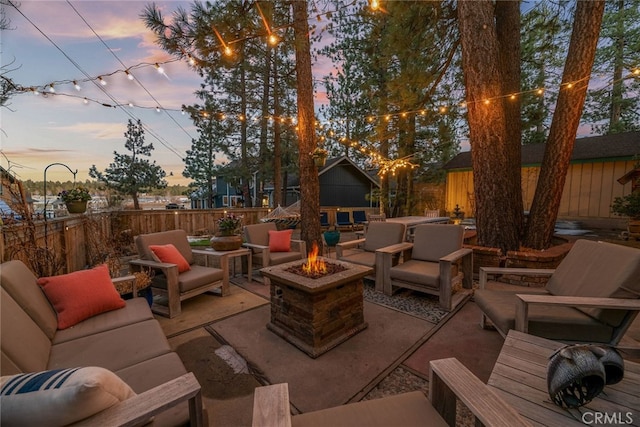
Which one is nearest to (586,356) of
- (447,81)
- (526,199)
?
(447,81)

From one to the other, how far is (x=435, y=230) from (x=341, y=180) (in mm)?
10002

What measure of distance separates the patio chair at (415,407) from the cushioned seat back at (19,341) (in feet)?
3.99

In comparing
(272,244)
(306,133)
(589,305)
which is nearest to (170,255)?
(272,244)

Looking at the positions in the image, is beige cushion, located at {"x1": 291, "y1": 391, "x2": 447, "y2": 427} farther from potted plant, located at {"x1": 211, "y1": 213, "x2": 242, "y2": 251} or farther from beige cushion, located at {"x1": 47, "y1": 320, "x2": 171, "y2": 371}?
potted plant, located at {"x1": 211, "y1": 213, "x2": 242, "y2": 251}

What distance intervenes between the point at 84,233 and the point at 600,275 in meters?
7.22

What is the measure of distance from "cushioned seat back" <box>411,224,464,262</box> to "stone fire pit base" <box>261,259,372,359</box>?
4.61 ft

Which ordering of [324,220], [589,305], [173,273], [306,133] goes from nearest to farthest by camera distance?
[589,305] → [173,273] → [306,133] → [324,220]

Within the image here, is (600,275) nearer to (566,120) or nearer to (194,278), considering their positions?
(566,120)

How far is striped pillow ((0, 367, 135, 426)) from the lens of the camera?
2.53 feet

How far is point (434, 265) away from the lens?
137 inches

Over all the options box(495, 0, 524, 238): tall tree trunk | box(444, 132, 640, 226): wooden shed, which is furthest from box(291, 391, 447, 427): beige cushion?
box(444, 132, 640, 226): wooden shed

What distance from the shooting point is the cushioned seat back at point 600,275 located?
183 centimetres

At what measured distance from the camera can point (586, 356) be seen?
1100 mm

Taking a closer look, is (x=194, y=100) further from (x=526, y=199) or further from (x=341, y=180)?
(x=526, y=199)
